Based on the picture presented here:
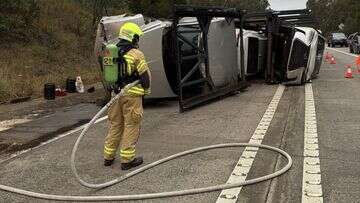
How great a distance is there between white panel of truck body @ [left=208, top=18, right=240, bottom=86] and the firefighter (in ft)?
21.5

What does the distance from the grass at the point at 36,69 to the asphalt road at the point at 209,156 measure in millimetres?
3600

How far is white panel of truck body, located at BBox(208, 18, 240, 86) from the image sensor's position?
13.4 metres

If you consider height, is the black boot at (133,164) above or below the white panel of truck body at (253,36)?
below

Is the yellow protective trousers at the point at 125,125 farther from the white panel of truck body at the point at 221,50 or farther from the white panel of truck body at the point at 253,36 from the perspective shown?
the white panel of truck body at the point at 253,36

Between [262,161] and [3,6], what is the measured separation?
17.6m

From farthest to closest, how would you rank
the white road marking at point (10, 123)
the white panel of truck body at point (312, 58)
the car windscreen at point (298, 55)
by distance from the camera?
the white panel of truck body at point (312, 58) → the car windscreen at point (298, 55) → the white road marking at point (10, 123)

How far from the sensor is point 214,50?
13.4m

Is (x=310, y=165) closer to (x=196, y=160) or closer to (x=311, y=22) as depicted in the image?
(x=196, y=160)

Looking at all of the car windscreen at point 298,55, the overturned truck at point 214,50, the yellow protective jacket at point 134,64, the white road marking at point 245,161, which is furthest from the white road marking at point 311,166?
the car windscreen at point 298,55

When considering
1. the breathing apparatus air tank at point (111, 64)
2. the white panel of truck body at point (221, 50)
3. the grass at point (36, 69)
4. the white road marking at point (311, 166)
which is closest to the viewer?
the white road marking at point (311, 166)

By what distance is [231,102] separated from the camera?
1295cm

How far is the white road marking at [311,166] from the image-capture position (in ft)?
17.9

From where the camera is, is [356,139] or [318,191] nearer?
[318,191]

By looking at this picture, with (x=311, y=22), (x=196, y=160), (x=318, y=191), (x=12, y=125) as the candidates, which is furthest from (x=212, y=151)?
(x=311, y=22)
